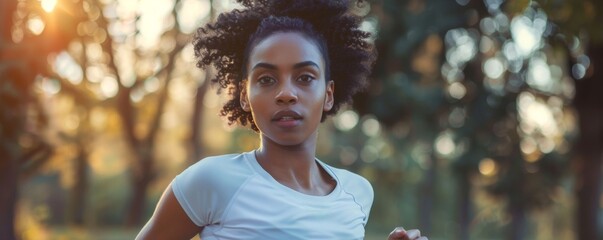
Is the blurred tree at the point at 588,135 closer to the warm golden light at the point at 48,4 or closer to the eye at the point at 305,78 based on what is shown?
the warm golden light at the point at 48,4

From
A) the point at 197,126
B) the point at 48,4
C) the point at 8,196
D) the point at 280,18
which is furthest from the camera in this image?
the point at 197,126

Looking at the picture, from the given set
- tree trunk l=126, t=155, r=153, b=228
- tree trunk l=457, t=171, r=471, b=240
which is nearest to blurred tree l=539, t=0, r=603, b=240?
tree trunk l=457, t=171, r=471, b=240

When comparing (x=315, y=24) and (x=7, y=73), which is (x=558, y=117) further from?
(x=315, y=24)

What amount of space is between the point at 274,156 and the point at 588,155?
13161 millimetres

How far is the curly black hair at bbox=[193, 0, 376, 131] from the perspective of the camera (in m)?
3.11

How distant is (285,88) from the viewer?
2.77 metres

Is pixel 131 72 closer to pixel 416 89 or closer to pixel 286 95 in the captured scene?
pixel 416 89

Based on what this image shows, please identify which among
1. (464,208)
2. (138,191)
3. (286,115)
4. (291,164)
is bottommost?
(464,208)

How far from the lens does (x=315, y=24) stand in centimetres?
313

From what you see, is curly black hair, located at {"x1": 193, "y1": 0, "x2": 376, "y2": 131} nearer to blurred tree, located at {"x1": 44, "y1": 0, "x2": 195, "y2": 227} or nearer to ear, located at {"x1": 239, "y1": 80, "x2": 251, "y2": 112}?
ear, located at {"x1": 239, "y1": 80, "x2": 251, "y2": 112}

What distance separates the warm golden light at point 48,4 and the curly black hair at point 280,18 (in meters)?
5.00

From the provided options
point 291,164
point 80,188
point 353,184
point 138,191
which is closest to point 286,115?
point 291,164

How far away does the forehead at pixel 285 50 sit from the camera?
9.21 feet

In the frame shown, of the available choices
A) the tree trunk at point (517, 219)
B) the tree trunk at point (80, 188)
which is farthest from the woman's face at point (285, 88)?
the tree trunk at point (80, 188)
